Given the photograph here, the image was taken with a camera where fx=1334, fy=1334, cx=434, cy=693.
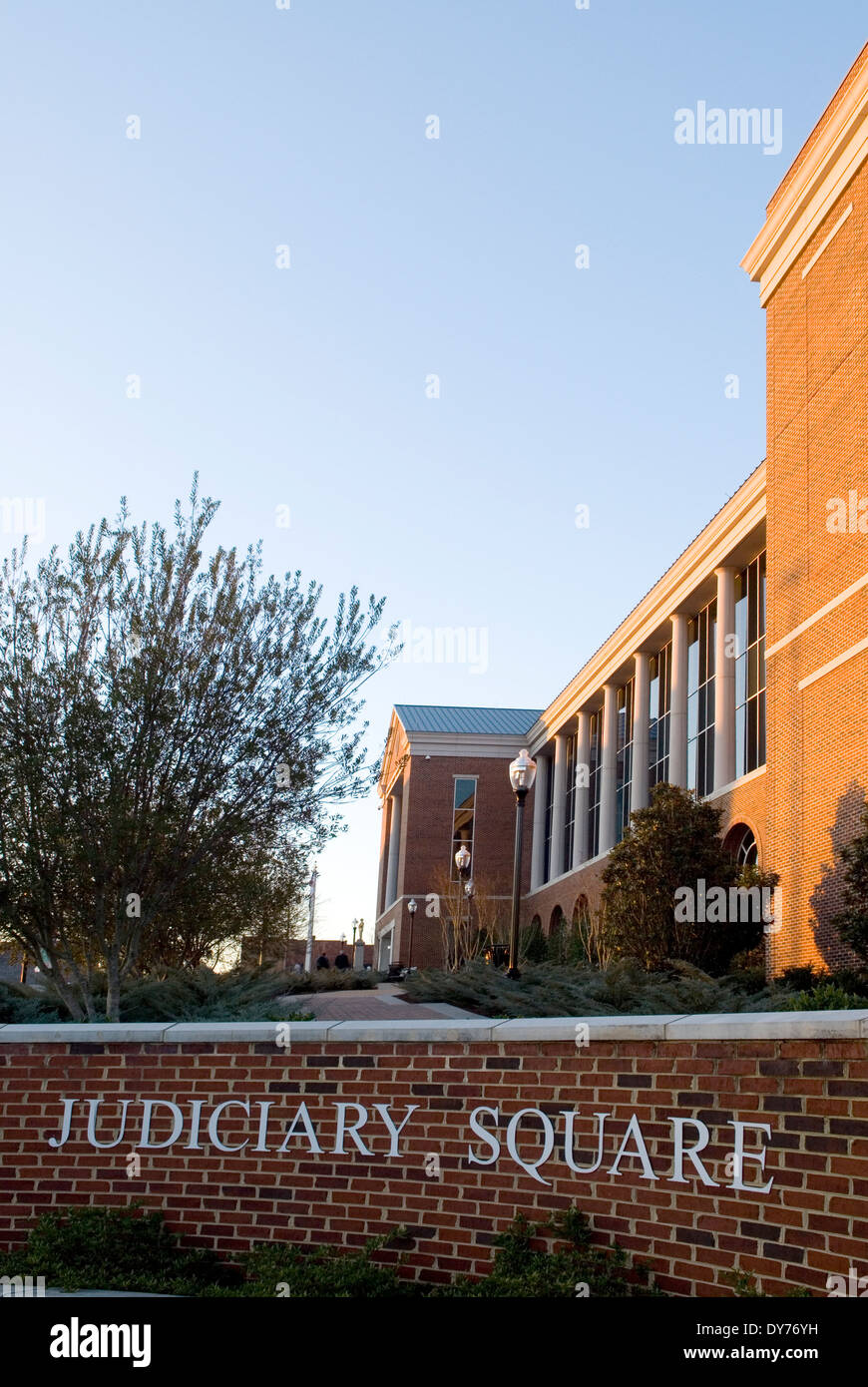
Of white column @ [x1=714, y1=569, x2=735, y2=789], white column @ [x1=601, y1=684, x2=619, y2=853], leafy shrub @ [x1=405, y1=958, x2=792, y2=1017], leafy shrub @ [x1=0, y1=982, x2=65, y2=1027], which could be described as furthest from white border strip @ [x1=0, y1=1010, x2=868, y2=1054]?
white column @ [x1=601, y1=684, x2=619, y2=853]

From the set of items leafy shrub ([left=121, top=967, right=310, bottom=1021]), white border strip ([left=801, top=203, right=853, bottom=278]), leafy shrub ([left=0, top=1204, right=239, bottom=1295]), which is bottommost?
leafy shrub ([left=0, top=1204, right=239, bottom=1295])

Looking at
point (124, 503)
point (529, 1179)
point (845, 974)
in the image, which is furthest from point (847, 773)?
point (529, 1179)

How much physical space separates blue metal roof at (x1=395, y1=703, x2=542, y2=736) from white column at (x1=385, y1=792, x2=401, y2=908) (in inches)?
153

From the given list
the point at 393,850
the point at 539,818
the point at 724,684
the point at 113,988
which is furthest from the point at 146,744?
the point at 393,850

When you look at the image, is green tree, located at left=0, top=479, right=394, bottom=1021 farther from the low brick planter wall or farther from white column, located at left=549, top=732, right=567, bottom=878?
white column, located at left=549, top=732, right=567, bottom=878

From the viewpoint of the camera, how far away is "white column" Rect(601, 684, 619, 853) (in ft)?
125

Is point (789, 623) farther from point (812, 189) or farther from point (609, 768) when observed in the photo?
point (609, 768)

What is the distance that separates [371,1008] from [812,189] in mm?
15549

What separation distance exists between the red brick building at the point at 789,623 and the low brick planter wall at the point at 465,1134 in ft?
41.2

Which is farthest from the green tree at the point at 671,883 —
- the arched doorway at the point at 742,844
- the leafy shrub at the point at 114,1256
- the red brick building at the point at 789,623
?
the leafy shrub at the point at 114,1256

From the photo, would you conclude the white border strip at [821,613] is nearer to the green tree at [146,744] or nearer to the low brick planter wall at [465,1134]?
the green tree at [146,744]

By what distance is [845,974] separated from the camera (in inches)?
708

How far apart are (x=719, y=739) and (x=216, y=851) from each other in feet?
47.6
